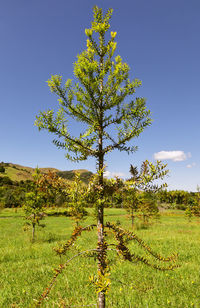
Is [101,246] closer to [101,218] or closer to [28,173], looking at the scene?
[101,218]

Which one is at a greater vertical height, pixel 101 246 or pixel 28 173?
pixel 28 173

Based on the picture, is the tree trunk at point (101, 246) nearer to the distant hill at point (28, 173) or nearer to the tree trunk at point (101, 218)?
the tree trunk at point (101, 218)

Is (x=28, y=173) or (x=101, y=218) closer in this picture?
(x=101, y=218)

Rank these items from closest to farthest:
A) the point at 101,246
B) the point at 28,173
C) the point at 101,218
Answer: the point at 101,246, the point at 101,218, the point at 28,173

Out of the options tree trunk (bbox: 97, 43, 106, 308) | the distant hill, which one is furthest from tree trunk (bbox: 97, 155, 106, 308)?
the distant hill

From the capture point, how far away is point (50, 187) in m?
3.12

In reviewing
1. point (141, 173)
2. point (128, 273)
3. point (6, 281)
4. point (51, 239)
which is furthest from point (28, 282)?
point (51, 239)

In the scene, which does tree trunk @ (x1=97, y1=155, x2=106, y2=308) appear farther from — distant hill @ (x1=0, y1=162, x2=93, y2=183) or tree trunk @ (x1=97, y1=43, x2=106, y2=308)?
distant hill @ (x1=0, y1=162, x2=93, y2=183)

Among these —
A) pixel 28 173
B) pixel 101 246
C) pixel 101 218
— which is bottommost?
pixel 101 246

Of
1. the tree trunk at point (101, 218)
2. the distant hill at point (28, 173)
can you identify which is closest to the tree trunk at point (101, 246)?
the tree trunk at point (101, 218)

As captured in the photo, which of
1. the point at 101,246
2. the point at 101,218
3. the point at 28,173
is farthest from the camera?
the point at 28,173

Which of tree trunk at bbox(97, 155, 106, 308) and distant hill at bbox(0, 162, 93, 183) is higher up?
distant hill at bbox(0, 162, 93, 183)

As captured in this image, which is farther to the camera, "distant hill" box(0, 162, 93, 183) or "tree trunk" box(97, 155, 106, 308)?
"distant hill" box(0, 162, 93, 183)

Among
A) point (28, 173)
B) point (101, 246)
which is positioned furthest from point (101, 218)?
point (28, 173)
